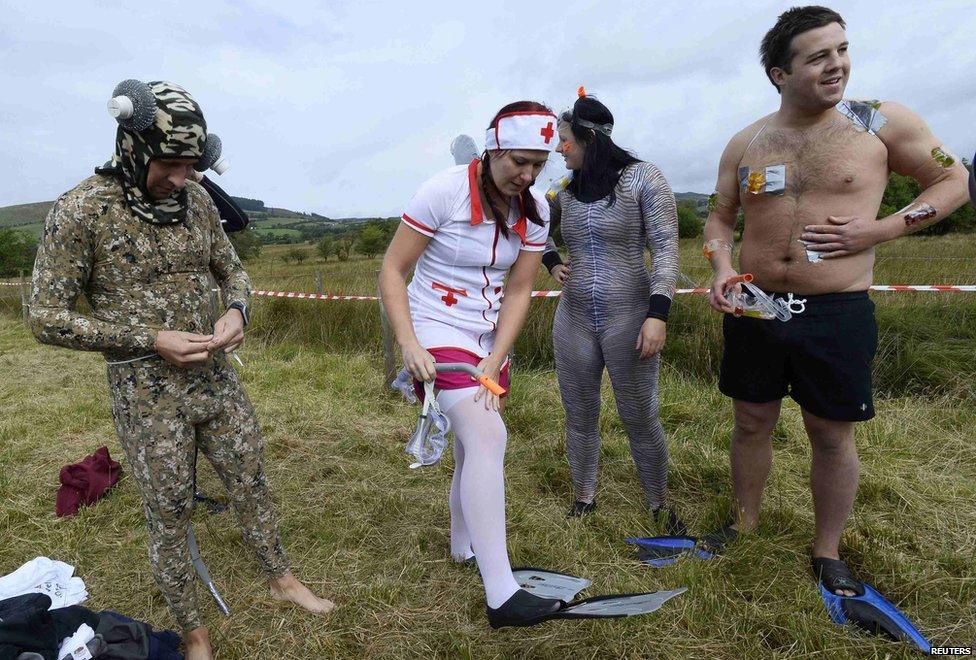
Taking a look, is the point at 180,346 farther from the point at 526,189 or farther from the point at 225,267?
the point at 526,189

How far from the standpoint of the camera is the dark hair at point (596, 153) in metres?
2.56

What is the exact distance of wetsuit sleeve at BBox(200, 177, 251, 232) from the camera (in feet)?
8.83

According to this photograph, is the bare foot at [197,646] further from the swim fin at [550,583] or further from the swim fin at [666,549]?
the swim fin at [666,549]

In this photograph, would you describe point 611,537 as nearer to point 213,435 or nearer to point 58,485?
point 213,435

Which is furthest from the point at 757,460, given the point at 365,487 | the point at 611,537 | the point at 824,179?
the point at 365,487

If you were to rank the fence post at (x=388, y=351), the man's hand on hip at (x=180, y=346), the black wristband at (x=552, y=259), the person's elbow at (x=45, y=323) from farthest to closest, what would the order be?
the fence post at (x=388, y=351)
the black wristband at (x=552, y=259)
the man's hand on hip at (x=180, y=346)
the person's elbow at (x=45, y=323)

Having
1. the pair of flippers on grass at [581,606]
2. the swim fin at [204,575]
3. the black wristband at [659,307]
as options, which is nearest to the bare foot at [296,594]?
the swim fin at [204,575]

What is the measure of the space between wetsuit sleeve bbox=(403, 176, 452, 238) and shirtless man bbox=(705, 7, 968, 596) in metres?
1.18

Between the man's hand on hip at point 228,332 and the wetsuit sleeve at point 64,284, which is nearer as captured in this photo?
the wetsuit sleeve at point 64,284

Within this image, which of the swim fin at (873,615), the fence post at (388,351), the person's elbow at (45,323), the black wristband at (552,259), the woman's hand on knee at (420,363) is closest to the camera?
the person's elbow at (45,323)

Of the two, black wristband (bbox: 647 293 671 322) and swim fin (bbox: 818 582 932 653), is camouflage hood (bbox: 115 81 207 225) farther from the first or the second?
swim fin (bbox: 818 582 932 653)

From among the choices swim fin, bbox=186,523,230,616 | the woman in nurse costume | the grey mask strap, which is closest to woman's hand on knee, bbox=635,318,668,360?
the woman in nurse costume

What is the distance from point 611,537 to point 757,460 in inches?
30.5

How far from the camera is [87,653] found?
173cm
